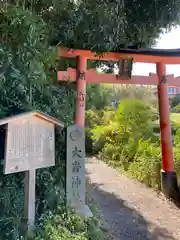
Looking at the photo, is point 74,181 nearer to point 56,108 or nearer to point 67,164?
point 67,164

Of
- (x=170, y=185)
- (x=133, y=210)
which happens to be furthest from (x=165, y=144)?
(x=133, y=210)

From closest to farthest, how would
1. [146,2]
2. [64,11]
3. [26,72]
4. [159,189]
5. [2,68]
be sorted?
[2,68]
[26,72]
[64,11]
[146,2]
[159,189]

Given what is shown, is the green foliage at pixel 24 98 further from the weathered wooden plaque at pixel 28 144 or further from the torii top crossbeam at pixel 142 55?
the torii top crossbeam at pixel 142 55

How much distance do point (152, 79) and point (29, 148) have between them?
3.67 metres

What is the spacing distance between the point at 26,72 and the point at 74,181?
1337 millimetres

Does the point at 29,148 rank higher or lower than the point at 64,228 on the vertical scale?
higher

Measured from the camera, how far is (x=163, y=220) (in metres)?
4.08

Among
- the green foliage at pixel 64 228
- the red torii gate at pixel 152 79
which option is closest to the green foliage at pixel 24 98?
the green foliage at pixel 64 228

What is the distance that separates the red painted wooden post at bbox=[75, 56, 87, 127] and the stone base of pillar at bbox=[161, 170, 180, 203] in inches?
84.6

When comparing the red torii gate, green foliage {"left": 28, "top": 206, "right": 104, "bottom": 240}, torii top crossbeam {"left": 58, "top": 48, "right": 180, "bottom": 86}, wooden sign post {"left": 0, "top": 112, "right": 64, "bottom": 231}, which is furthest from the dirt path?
torii top crossbeam {"left": 58, "top": 48, "right": 180, "bottom": 86}

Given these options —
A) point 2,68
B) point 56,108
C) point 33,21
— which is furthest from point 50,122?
point 33,21

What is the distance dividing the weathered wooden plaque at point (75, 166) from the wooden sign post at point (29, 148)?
38 centimetres

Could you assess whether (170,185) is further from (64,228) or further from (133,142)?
(64,228)

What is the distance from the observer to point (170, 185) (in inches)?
202
